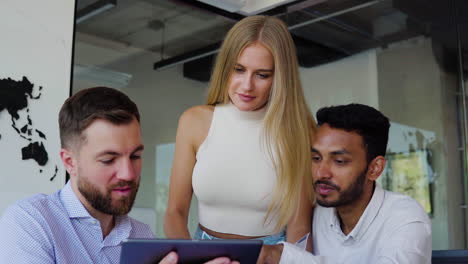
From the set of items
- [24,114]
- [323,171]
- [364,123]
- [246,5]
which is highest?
[246,5]

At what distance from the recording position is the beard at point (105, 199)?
4.70ft

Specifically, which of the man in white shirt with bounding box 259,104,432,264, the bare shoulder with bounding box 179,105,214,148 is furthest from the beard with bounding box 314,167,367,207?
the bare shoulder with bounding box 179,105,214,148

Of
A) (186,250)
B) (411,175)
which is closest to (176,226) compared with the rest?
(186,250)

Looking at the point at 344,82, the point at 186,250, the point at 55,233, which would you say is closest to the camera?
the point at 186,250

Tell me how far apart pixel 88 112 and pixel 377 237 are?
3.13ft

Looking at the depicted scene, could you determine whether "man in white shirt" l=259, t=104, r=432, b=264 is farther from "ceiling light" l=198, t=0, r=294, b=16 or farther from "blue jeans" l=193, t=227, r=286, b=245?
"ceiling light" l=198, t=0, r=294, b=16

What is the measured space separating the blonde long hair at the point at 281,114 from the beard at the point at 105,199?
66cm

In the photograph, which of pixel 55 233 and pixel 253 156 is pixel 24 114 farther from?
pixel 55 233

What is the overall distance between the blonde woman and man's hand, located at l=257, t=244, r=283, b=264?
0.30 m

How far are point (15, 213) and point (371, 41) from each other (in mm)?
3621

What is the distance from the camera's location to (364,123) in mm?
1972

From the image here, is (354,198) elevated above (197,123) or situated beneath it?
situated beneath

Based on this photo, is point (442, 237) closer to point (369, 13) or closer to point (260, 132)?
point (369, 13)

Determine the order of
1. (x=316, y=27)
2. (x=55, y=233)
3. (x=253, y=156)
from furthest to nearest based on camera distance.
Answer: (x=316, y=27) → (x=253, y=156) → (x=55, y=233)
